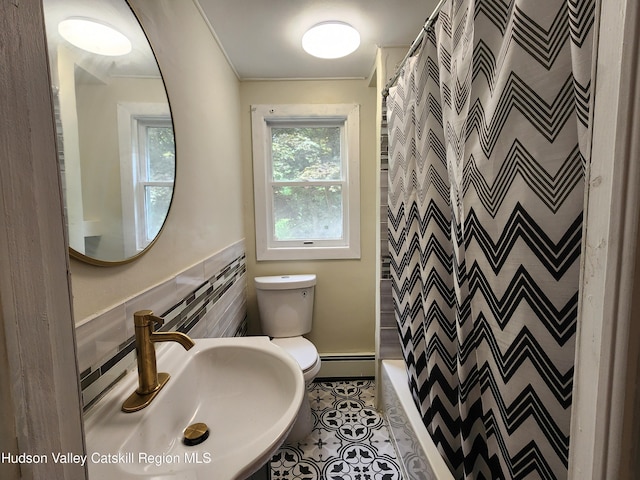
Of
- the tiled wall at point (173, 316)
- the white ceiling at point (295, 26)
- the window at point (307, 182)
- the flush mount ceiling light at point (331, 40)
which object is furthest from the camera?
the window at point (307, 182)

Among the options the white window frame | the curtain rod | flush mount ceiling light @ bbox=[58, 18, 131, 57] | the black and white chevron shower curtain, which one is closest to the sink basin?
the white window frame

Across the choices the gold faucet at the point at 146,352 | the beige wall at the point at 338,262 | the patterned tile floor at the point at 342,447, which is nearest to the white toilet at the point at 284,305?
the beige wall at the point at 338,262

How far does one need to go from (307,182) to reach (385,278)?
892mm

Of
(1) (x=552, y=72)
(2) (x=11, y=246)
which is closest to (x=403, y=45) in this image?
(1) (x=552, y=72)

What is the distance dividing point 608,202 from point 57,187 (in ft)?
2.10

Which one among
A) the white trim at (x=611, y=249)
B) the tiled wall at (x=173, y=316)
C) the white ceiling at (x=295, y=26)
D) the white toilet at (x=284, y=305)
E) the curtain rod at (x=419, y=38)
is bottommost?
the white toilet at (x=284, y=305)

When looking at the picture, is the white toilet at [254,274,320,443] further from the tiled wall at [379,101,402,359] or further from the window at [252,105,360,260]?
the tiled wall at [379,101,402,359]

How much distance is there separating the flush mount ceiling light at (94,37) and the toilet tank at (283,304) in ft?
4.61

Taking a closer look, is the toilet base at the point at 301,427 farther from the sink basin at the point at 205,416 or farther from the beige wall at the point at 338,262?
the sink basin at the point at 205,416

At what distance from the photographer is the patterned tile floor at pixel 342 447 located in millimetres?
1392

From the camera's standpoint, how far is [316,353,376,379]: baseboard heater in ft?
6.94

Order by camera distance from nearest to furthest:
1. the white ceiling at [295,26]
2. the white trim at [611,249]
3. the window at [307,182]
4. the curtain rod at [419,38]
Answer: the white trim at [611,249] → the curtain rod at [419,38] → the white ceiling at [295,26] → the window at [307,182]

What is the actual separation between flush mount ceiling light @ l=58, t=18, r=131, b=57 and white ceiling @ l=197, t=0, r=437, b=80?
0.73 m

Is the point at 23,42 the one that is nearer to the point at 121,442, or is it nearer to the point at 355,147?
the point at 121,442
